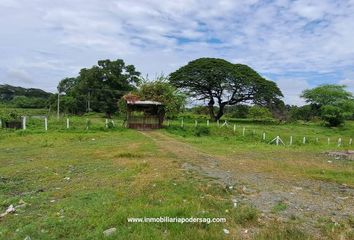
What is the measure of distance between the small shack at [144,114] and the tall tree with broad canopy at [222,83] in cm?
1583

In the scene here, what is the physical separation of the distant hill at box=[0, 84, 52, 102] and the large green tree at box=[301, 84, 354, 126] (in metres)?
72.1

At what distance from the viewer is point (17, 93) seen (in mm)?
104625

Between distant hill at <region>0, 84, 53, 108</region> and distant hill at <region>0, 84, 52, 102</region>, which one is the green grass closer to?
distant hill at <region>0, 84, 53, 108</region>

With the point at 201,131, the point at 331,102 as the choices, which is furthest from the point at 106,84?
the point at 331,102

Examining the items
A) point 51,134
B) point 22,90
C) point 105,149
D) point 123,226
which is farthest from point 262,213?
point 22,90

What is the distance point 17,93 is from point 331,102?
87215 millimetres

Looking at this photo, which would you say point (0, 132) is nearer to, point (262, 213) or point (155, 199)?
point (155, 199)

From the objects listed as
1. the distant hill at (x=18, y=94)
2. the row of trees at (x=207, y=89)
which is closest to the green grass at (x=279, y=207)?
the row of trees at (x=207, y=89)

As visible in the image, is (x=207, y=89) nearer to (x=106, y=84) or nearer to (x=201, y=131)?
(x=106, y=84)

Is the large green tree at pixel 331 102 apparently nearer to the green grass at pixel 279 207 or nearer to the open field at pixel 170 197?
the open field at pixel 170 197

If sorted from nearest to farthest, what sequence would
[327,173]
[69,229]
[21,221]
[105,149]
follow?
[69,229], [21,221], [327,173], [105,149]

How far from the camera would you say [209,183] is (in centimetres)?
862

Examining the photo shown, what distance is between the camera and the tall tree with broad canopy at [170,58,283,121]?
44.2m

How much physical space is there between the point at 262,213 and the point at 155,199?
2.01 metres
